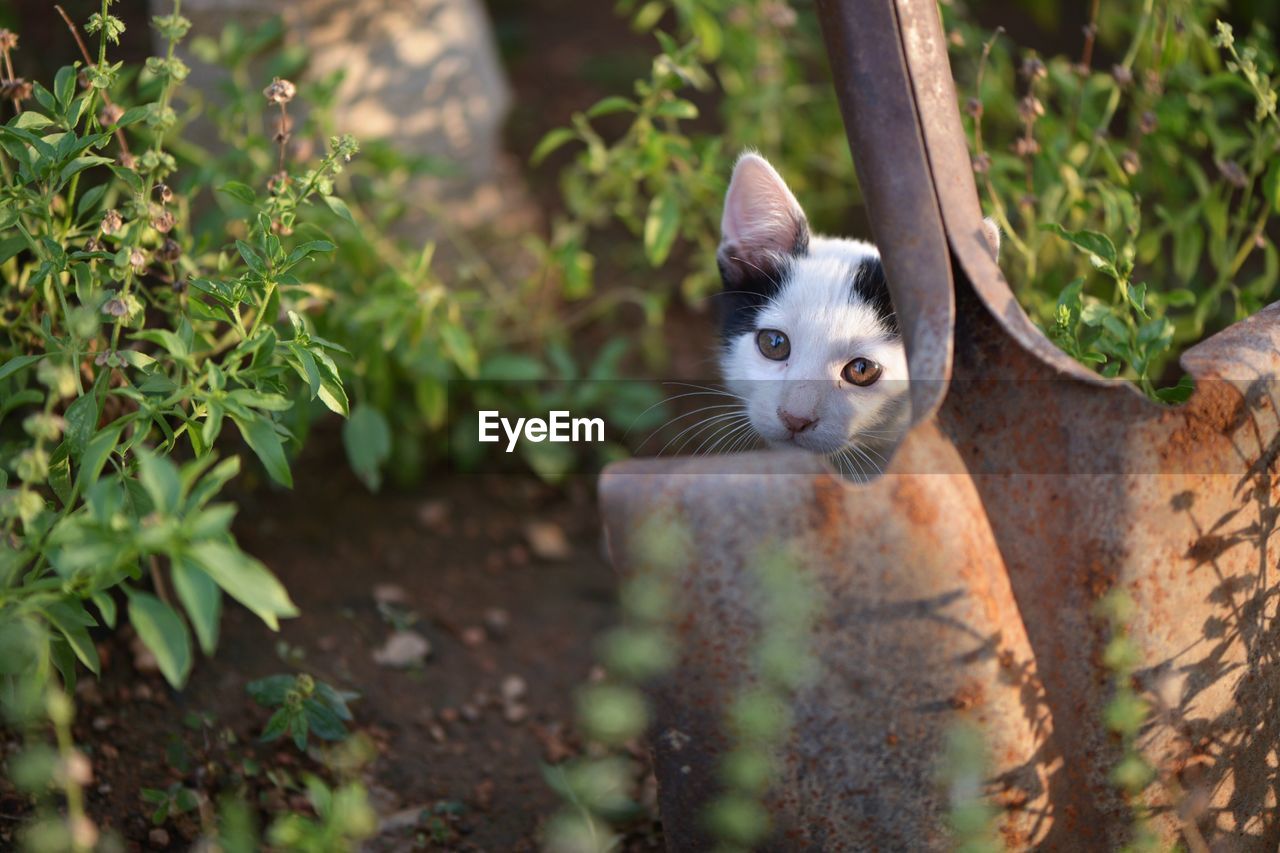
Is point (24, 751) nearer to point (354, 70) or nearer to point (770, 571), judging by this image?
point (770, 571)

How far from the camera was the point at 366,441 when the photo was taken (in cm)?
213

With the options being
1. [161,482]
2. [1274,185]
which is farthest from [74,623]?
[1274,185]

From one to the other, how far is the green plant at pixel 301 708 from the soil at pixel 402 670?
14 cm

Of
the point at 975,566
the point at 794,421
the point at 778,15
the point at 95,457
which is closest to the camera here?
the point at 95,457

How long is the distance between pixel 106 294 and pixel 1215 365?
4.71 feet

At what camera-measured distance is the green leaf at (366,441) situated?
6.93 ft

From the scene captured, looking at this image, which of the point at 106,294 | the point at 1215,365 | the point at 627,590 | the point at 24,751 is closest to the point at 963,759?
the point at 627,590

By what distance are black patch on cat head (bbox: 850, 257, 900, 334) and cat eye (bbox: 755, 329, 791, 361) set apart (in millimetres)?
147

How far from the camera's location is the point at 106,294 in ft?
4.21

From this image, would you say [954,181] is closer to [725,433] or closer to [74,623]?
[725,433]

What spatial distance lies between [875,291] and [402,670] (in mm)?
1168

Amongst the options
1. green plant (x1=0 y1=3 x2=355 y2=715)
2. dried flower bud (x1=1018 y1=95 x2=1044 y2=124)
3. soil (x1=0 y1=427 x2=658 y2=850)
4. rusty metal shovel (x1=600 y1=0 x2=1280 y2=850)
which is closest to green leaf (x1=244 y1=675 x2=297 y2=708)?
soil (x1=0 y1=427 x2=658 y2=850)

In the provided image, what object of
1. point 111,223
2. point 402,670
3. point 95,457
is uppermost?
point 111,223

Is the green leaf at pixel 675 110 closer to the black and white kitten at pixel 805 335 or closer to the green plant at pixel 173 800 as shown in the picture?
the black and white kitten at pixel 805 335
